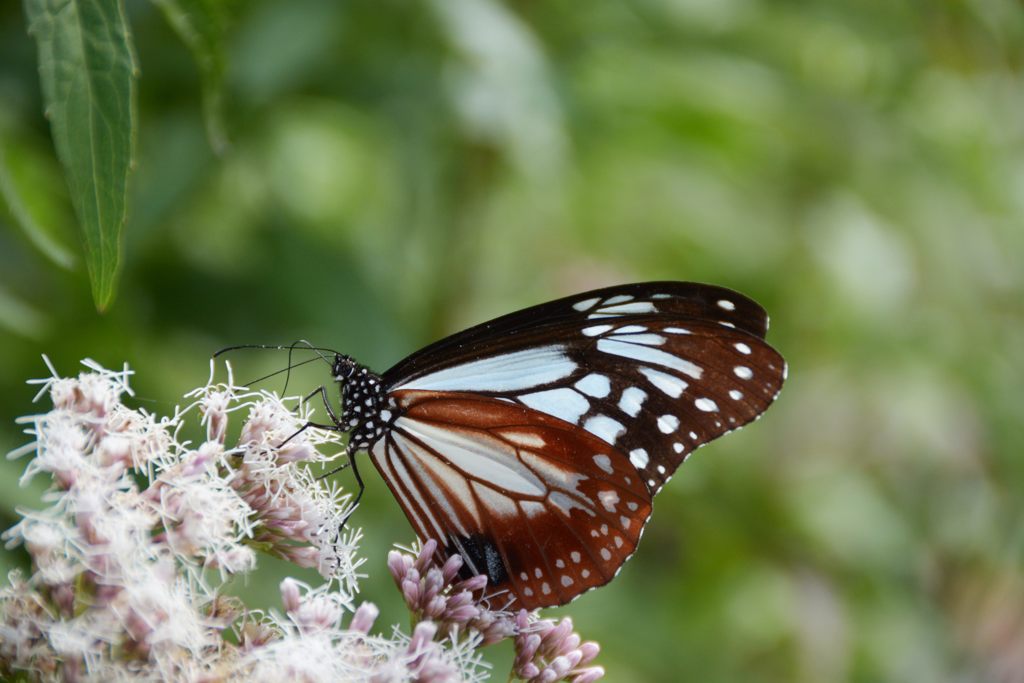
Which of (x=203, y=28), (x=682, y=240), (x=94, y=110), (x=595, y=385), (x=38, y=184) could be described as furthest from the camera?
(x=682, y=240)

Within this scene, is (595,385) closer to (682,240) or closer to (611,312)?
(611,312)

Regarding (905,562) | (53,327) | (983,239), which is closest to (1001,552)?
(905,562)

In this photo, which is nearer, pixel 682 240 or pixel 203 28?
pixel 203 28

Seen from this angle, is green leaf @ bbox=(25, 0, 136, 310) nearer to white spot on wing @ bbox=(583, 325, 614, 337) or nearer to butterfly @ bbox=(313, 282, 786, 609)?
butterfly @ bbox=(313, 282, 786, 609)

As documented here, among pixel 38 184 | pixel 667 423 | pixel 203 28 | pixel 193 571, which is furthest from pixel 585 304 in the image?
pixel 38 184

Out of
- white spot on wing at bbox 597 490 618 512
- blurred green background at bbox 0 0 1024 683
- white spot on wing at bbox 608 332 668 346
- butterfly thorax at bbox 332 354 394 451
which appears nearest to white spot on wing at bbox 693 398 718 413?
white spot on wing at bbox 608 332 668 346

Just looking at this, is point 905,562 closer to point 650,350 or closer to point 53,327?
point 650,350
